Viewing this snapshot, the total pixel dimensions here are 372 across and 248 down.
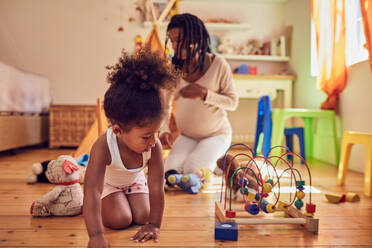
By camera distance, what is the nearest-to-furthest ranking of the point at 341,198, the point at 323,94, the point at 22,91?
the point at 341,198
the point at 323,94
the point at 22,91

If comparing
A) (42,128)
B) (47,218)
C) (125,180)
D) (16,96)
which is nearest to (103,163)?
(125,180)

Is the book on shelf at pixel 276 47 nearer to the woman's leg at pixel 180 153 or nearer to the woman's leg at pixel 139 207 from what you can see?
the woman's leg at pixel 180 153

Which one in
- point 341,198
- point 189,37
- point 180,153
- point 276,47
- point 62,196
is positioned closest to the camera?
point 62,196

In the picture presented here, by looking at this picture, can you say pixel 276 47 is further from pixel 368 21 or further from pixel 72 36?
pixel 72 36

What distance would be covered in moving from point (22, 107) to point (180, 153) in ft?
5.71

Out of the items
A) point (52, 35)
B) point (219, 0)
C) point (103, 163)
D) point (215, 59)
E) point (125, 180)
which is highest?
point (219, 0)

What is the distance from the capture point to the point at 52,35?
3.51 metres

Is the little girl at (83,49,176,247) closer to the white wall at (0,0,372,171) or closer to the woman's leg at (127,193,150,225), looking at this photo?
the woman's leg at (127,193,150,225)

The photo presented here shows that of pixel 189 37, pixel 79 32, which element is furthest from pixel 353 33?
pixel 79 32

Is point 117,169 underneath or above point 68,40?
underneath

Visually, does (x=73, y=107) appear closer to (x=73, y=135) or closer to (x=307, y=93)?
(x=73, y=135)

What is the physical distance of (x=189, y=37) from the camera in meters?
1.59

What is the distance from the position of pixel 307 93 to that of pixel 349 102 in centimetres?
70

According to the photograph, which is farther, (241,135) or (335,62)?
(241,135)
